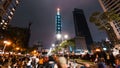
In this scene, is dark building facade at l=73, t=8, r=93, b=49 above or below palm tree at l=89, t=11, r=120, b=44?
above

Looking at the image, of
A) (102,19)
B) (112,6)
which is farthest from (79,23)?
(102,19)

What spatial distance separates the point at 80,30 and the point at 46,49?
4070 centimetres

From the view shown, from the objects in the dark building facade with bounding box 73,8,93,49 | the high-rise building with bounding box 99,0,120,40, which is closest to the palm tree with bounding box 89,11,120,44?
the high-rise building with bounding box 99,0,120,40

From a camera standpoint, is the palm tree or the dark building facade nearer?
A: the palm tree

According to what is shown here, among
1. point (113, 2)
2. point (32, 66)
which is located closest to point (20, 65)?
point (32, 66)

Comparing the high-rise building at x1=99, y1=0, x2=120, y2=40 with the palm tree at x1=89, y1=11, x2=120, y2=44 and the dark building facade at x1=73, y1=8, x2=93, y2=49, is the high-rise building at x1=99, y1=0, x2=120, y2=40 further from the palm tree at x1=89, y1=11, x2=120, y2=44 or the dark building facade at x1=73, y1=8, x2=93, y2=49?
the dark building facade at x1=73, y1=8, x2=93, y2=49

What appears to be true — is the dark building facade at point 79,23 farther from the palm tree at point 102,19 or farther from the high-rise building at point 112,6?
the palm tree at point 102,19

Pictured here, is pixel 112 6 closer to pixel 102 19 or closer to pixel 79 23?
pixel 102 19

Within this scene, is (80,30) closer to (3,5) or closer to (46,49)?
(46,49)

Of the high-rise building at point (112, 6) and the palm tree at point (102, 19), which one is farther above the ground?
the high-rise building at point (112, 6)

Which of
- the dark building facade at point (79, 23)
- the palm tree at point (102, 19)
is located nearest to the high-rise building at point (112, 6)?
the palm tree at point (102, 19)

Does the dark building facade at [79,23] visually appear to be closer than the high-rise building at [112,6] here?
No

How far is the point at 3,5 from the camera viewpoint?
59.7 meters

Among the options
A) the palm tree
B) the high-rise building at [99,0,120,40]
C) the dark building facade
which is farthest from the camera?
the dark building facade
